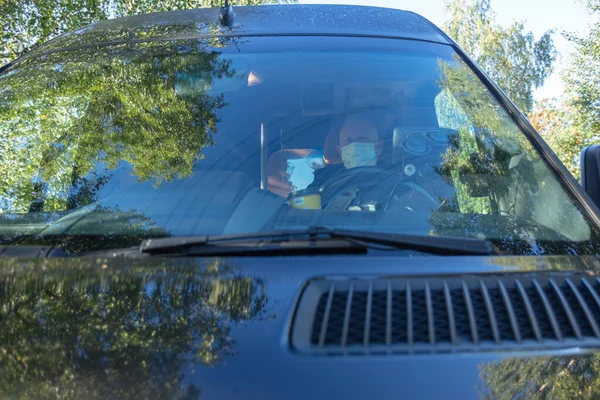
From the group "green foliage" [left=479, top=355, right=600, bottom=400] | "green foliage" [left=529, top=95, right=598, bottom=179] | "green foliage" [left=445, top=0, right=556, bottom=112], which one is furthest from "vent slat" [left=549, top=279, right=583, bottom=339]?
"green foliage" [left=445, top=0, right=556, bottom=112]

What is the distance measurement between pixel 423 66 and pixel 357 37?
30cm

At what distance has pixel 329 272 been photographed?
64.0 inches

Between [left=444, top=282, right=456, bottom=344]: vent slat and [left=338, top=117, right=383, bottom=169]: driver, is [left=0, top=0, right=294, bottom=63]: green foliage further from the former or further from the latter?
[left=444, top=282, right=456, bottom=344]: vent slat

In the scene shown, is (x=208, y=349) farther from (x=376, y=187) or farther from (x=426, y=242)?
(x=376, y=187)

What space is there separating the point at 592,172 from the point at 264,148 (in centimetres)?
110

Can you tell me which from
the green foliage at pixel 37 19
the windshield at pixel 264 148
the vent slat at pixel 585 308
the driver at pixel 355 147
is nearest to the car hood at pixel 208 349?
the vent slat at pixel 585 308

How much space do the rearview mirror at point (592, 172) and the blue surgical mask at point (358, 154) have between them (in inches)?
29.9

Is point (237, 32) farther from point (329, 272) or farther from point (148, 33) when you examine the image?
point (329, 272)

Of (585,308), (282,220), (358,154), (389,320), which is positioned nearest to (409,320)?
(389,320)

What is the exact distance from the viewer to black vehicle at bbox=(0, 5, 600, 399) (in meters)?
1.31

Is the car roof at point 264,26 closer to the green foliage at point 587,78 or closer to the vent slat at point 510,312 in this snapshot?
the vent slat at point 510,312

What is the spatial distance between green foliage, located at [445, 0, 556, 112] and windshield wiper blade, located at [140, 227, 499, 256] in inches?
1225

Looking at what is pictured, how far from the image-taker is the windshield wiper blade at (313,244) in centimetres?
174

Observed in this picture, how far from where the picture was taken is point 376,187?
2295 mm
